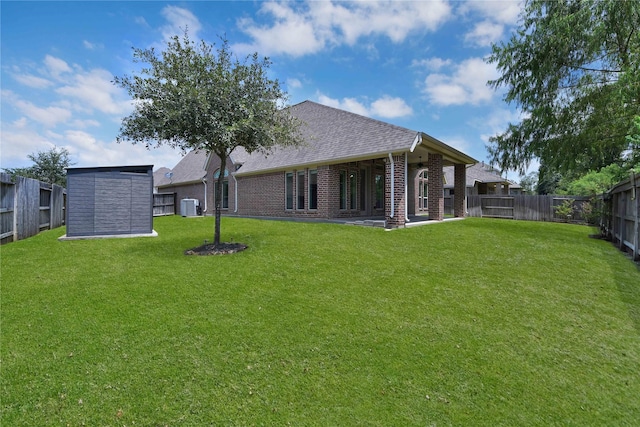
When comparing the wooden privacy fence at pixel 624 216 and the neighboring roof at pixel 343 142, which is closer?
the wooden privacy fence at pixel 624 216

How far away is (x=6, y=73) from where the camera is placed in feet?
34.0

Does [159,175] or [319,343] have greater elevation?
[159,175]

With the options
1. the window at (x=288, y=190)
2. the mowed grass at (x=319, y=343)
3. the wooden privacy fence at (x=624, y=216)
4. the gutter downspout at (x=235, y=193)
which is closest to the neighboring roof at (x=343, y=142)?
the window at (x=288, y=190)

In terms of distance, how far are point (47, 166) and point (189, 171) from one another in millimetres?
14418

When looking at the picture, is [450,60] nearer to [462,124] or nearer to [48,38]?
[462,124]

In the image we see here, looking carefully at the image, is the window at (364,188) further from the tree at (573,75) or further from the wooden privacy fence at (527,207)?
the wooden privacy fence at (527,207)

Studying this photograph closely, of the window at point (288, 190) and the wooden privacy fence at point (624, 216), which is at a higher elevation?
Result: the window at point (288, 190)

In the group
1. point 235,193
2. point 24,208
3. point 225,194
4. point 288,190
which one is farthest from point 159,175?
point 24,208

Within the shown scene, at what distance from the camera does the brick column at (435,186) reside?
13523mm

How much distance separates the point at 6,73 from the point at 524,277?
16593 millimetres

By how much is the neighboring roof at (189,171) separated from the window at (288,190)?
9.25 metres

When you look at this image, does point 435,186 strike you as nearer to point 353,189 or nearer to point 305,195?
point 353,189

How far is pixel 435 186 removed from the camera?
13641 millimetres

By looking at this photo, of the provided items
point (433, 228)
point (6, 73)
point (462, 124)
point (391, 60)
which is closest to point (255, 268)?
point (433, 228)
